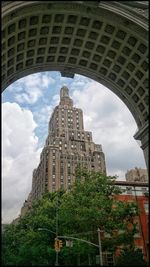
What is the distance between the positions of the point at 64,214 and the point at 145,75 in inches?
942

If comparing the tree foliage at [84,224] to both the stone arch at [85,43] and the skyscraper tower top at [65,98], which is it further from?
the skyscraper tower top at [65,98]

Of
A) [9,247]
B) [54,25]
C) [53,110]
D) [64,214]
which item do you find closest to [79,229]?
[64,214]

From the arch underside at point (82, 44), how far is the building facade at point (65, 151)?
10274 centimetres

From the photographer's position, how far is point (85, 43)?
2238cm

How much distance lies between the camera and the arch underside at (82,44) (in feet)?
62.1

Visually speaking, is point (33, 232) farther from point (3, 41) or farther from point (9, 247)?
point (3, 41)

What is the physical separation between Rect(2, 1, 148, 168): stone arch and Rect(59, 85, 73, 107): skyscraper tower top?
447 ft

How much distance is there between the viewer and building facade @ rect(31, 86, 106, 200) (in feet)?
434

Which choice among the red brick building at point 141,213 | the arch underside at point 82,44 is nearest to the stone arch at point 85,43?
the arch underside at point 82,44

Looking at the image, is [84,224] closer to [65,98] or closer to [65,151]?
[65,151]

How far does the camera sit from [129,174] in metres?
139

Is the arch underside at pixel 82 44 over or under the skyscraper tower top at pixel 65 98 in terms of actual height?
under

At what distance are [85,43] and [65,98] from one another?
142m

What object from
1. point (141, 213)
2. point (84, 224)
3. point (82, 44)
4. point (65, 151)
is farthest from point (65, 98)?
point (82, 44)
